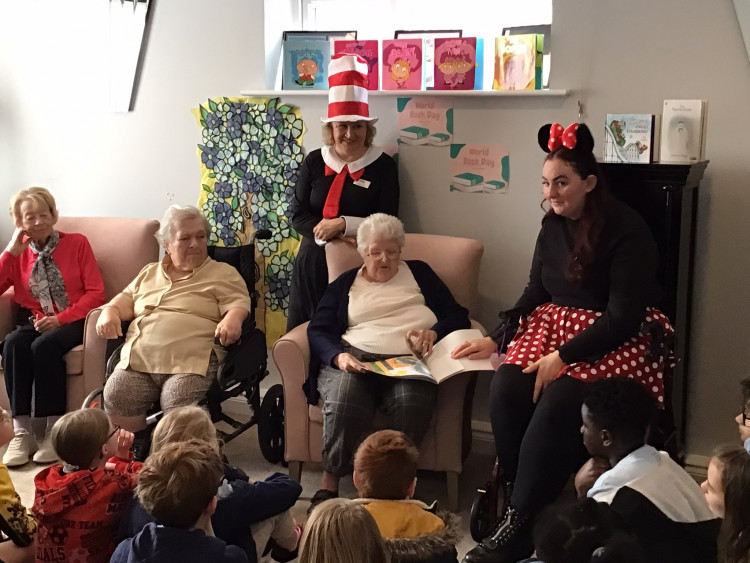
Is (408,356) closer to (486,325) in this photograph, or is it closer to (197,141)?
(486,325)

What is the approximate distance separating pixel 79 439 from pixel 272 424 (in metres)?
1.24

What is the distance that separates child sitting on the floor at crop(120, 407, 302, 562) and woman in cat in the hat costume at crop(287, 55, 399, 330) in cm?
124

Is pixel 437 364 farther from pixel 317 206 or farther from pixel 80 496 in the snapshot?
pixel 80 496

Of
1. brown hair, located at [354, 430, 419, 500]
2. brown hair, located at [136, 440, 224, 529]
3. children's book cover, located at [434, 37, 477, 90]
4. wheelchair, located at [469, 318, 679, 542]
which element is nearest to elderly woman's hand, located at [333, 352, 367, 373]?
wheelchair, located at [469, 318, 679, 542]

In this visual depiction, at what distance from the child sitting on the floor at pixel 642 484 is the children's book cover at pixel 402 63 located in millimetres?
1738

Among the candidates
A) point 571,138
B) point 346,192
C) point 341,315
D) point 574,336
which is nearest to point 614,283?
point 574,336

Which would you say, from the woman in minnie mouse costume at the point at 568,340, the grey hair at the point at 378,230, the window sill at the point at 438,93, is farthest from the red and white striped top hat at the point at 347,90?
the woman in minnie mouse costume at the point at 568,340

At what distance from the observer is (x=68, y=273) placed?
361 centimetres

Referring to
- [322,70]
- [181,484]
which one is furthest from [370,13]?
[181,484]

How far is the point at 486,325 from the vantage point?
350cm

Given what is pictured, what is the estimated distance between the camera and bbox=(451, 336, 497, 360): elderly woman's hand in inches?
112

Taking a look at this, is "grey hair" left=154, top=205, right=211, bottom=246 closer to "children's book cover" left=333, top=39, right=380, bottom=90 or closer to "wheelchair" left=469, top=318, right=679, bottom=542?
"children's book cover" left=333, top=39, right=380, bottom=90

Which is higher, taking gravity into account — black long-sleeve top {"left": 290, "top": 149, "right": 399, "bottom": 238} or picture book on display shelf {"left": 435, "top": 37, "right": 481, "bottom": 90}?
picture book on display shelf {"left": 435, "top": 37, "right": 481, "bottom": 90}

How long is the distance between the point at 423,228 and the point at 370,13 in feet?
3.42
